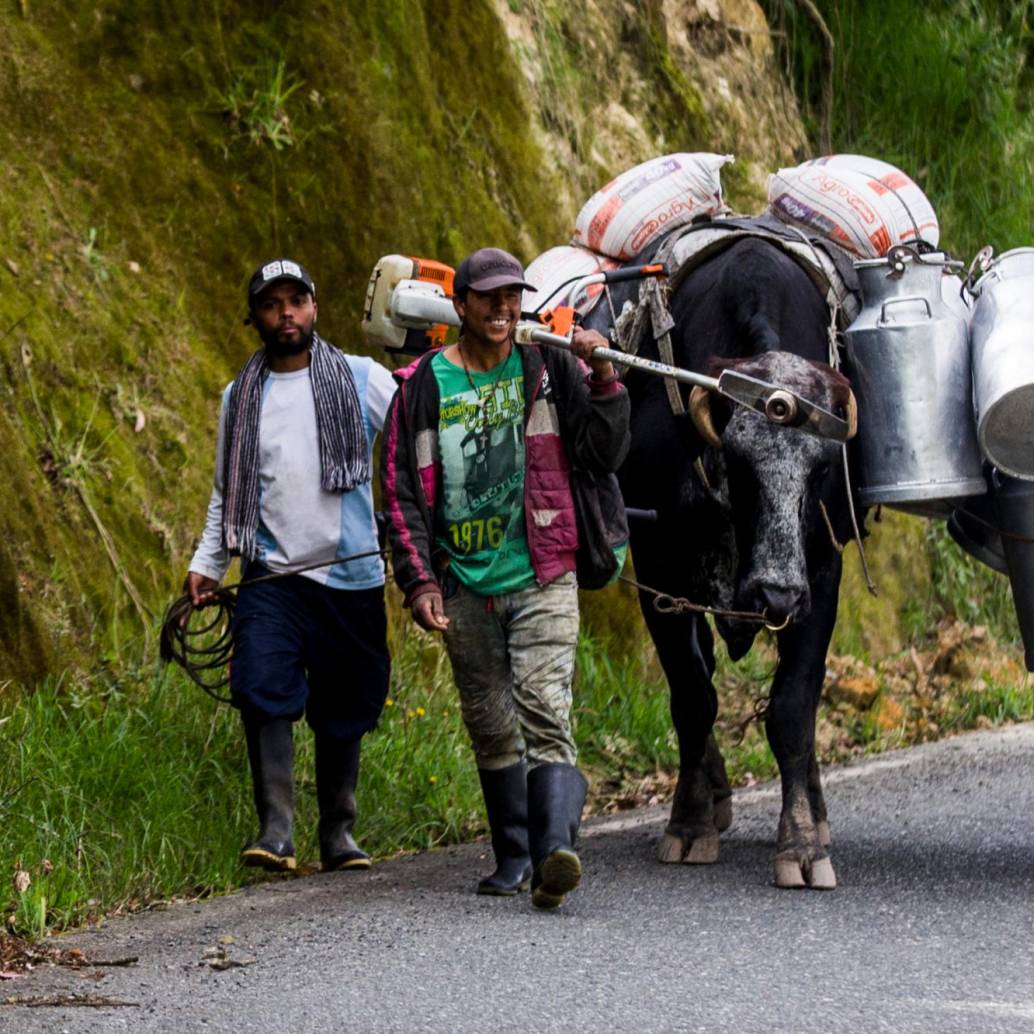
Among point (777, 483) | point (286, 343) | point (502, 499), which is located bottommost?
point (777, 483)

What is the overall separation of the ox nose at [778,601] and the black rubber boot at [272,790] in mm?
1693

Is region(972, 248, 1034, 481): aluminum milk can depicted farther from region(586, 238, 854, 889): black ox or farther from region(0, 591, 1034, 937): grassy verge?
region(0, 591, 1034, 937): grassy verge

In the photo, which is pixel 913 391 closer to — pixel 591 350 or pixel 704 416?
pixel 704 416

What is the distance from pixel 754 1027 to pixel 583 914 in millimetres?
1529

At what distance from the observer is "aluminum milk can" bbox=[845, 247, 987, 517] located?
7.16m

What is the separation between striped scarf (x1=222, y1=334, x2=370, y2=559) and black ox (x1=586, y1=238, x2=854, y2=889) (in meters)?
1.07

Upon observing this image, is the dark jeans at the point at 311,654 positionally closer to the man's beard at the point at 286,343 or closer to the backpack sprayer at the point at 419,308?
the man's beard at the point at 286,343

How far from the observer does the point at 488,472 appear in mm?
6828

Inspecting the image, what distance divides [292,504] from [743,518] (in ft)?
5.17

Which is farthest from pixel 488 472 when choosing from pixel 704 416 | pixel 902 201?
pixel 902 201

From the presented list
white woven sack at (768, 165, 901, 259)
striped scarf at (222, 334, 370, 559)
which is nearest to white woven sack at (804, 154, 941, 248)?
white woven sack at (768, 165, 901, 259)

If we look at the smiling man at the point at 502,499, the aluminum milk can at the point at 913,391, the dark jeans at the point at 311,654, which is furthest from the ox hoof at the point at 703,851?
the aluminum milk can at the point at 913,391

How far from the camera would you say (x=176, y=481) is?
9.43 metres

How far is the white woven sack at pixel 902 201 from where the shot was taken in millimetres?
8250
